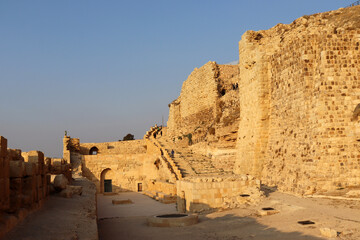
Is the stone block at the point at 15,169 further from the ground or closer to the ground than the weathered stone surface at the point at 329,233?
further from the ground

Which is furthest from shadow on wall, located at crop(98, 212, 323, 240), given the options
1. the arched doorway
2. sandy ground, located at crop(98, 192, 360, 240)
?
the arched doorway

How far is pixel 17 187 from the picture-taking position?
248 inches

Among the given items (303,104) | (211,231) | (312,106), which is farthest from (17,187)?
(303,104)

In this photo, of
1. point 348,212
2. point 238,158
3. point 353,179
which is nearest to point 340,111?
point 353,179

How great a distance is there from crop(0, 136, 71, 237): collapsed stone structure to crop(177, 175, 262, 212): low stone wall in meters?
5.66

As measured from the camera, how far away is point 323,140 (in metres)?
12.0

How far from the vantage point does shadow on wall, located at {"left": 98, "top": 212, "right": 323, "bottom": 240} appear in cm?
823

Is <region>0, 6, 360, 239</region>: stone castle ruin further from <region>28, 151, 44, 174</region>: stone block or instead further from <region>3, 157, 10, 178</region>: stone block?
<region>28, 151, 44, 174</region>: stone block

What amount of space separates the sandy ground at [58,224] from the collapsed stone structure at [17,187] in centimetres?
15

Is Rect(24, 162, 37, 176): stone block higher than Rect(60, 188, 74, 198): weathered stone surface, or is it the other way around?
Rect(24, 162, 37, 176): stone block

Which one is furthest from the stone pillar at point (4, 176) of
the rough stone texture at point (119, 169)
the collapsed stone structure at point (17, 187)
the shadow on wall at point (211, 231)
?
the rough stone texture at point (119, 169)

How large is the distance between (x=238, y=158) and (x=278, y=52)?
5752mm

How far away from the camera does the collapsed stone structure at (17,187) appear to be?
5391 mm

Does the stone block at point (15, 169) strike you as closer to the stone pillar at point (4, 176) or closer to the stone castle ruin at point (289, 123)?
the stone castle ruin at point (289, 123)
